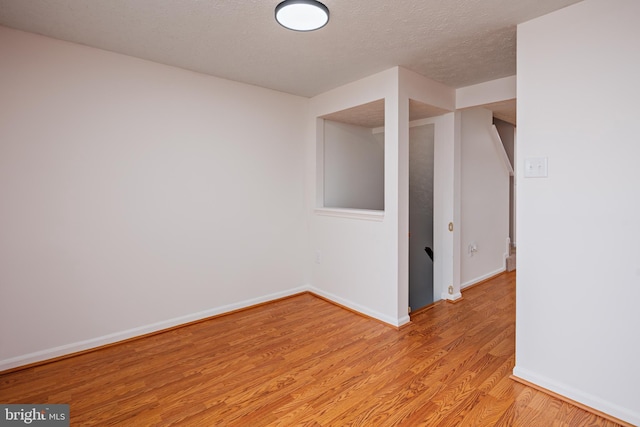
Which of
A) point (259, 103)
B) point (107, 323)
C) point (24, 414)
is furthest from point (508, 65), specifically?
point (24, 414)

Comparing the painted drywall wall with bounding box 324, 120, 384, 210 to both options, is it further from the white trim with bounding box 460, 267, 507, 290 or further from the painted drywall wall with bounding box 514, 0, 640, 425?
the painted drywall wall with bounding box 514, 0, 640, 425

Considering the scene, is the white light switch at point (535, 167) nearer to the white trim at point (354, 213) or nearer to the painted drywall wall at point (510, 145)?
the white trim at point (354, 213)

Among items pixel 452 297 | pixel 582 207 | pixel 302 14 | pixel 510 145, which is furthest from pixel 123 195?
pixel 510 145

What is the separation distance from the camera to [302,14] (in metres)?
1.83

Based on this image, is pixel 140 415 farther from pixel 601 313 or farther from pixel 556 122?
pixel 556 122

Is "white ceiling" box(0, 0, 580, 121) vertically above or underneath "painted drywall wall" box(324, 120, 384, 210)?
above

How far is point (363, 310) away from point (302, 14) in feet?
8.33

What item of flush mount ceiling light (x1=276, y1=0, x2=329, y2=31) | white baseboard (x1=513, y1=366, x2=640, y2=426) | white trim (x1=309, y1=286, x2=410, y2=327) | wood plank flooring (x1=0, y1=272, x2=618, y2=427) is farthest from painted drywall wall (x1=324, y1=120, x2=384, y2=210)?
white baseboard (x1=513, y1=366, x2=640, y2=426)

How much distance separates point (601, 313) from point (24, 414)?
3.22m

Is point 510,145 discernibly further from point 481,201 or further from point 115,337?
point 115,337

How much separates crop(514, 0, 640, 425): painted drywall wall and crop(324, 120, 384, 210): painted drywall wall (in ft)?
7.09

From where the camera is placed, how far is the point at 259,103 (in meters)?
3.35

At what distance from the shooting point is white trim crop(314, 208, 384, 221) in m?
2.98

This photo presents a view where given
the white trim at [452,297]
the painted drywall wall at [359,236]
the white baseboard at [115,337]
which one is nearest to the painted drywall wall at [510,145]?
the white trim at [452,297]
